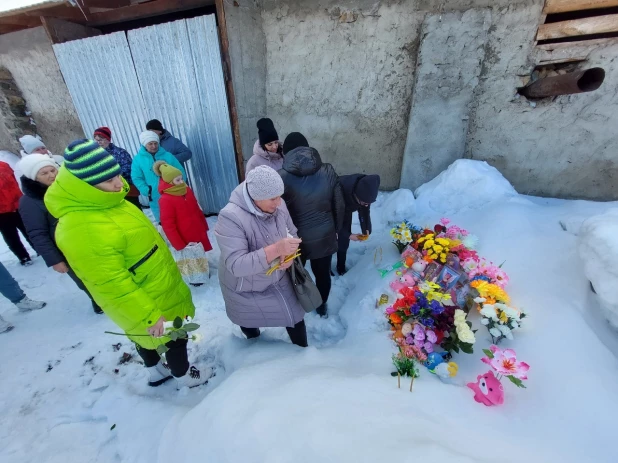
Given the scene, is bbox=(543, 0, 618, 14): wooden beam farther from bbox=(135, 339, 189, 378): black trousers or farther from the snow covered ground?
bbox=(135, 339, 189, 378): black trousers

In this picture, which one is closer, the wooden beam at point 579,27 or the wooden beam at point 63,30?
the wooden beam at point 579,27

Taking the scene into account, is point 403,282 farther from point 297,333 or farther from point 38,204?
point 38,204

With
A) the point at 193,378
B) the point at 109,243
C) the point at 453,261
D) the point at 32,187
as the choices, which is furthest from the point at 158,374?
the point at 453,261

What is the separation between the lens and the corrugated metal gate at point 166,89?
4.12 metres

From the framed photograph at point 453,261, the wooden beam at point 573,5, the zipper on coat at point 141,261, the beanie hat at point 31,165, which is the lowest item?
the framed photograph at point 453,261

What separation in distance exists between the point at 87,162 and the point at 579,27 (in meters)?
4.84

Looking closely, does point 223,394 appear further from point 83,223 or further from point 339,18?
point 339,18

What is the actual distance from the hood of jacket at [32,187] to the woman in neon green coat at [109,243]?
1432 millimetres

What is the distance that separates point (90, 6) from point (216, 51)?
94.1 inches

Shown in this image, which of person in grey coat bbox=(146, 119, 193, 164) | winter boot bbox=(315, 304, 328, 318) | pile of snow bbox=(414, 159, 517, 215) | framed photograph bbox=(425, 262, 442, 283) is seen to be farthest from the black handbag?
person in grey coat bbox=(146, 119, 193, 164)

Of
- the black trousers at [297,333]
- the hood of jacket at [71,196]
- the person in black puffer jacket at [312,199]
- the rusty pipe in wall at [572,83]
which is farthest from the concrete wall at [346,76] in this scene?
the hood of jacket at [71,196]

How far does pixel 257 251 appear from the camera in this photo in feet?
5.91

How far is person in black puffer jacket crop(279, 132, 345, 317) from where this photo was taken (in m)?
2.43

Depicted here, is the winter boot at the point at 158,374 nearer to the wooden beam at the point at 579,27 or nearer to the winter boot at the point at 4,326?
the winter boot at the point at 4,326
